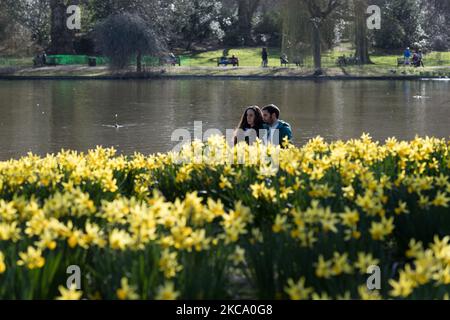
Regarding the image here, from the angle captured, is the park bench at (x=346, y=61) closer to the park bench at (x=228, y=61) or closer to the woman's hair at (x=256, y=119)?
the park bench at (x=228, y=61)

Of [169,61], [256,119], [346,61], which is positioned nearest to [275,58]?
[346,61]

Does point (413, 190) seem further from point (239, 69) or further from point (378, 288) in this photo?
point (239, 69)

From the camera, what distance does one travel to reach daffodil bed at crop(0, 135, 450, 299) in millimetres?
4047

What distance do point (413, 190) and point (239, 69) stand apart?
41892mm

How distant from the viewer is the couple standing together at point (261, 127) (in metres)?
9.77

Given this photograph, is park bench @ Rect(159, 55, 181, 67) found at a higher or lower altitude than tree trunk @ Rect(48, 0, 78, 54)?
lower

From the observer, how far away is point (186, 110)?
2534cm

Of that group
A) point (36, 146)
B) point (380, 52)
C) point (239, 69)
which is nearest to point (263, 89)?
point (239, 69)

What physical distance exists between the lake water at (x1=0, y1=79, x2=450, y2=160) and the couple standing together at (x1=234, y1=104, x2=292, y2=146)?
661 centimetres

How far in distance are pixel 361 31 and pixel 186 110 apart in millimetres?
23672

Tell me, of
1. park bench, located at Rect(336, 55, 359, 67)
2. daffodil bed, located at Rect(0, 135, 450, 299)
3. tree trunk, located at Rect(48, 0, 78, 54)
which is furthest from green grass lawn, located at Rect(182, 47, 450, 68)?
daffodil bed, located at Rect(0, 135, 450, 299)

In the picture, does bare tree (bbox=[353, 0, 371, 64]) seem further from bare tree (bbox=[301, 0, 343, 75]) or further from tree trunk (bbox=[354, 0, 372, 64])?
Answer: bare tree (bbox=[301, 0, 343, 75])

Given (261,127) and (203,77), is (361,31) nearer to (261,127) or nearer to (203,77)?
(203,77)

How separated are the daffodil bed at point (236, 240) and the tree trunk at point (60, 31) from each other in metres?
49.1
